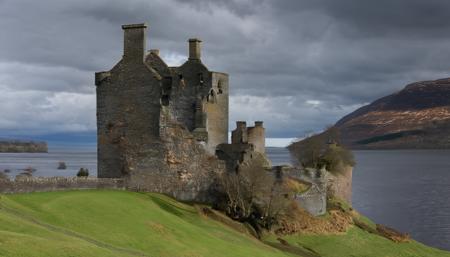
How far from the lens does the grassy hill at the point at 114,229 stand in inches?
818

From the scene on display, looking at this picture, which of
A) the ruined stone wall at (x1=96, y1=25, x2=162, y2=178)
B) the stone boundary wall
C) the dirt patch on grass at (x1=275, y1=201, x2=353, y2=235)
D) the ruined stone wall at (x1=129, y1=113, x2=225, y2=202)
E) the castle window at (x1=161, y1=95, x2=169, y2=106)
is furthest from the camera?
the dirt patch on grass at (x1=275, y1=201, x2=353, y2=235)

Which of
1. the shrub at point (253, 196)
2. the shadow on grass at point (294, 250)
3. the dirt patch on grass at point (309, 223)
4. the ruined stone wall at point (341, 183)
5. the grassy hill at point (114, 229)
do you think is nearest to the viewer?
the grassy hill at point (114, 229)

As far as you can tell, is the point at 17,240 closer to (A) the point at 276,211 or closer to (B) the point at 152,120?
(B) the point at 152,120

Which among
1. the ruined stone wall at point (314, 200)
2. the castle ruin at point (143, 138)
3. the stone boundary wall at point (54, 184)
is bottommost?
the ruined stone wall at point (314, 200)

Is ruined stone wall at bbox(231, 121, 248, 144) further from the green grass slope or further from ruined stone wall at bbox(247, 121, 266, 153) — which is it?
the green grass slope

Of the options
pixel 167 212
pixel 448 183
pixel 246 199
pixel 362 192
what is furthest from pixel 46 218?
pixel 448 183

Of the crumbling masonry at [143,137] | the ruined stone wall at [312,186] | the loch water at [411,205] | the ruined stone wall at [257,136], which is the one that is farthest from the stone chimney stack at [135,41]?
the loch water at [411,205]

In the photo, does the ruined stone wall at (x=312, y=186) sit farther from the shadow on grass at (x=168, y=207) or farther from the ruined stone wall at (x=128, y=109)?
the shadow on grass at (x=168, y=207)

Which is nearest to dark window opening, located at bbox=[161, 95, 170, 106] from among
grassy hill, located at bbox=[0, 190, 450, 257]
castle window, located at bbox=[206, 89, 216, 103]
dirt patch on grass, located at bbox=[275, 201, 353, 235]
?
castle window, located at bbox=[206, 89, 216, 103]

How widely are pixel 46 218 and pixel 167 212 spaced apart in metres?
9.80

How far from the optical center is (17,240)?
19.3 m

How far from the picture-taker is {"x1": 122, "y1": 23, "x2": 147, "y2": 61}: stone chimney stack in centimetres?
4166

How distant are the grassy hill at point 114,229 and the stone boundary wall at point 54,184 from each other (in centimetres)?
93

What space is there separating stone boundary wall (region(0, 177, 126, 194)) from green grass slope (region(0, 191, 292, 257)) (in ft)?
2.84
